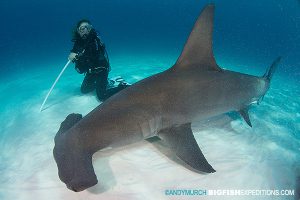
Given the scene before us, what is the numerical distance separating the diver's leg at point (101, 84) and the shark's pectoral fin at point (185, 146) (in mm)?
3312

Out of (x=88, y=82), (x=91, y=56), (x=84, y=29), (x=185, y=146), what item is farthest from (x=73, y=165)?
(x=88, y=82)

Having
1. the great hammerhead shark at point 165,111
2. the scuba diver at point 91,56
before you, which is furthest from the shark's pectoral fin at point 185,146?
the scuba diver at point 91,56

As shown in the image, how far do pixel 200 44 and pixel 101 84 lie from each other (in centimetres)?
360

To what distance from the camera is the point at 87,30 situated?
6.77m

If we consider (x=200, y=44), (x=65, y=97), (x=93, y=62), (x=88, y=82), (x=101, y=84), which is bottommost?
(x=65, y=97)

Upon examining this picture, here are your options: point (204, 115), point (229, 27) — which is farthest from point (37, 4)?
point (204, 115)

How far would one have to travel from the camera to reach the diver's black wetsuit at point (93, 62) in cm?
703

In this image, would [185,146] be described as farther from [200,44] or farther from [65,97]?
[65,97]

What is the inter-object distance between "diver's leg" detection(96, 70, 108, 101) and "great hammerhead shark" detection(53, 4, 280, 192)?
2585 millimetres

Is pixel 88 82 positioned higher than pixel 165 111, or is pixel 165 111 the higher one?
pixel 165 111

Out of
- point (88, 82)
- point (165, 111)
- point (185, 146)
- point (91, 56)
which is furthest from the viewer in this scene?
point (88, 82)

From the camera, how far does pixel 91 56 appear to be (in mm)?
7246

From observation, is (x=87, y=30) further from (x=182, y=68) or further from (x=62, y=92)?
(x=182, y=68)

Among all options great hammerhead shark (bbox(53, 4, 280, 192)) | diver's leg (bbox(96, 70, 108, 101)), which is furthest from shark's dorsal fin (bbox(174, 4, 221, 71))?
diver's leg (bbox(96, 70, 108, 101))
